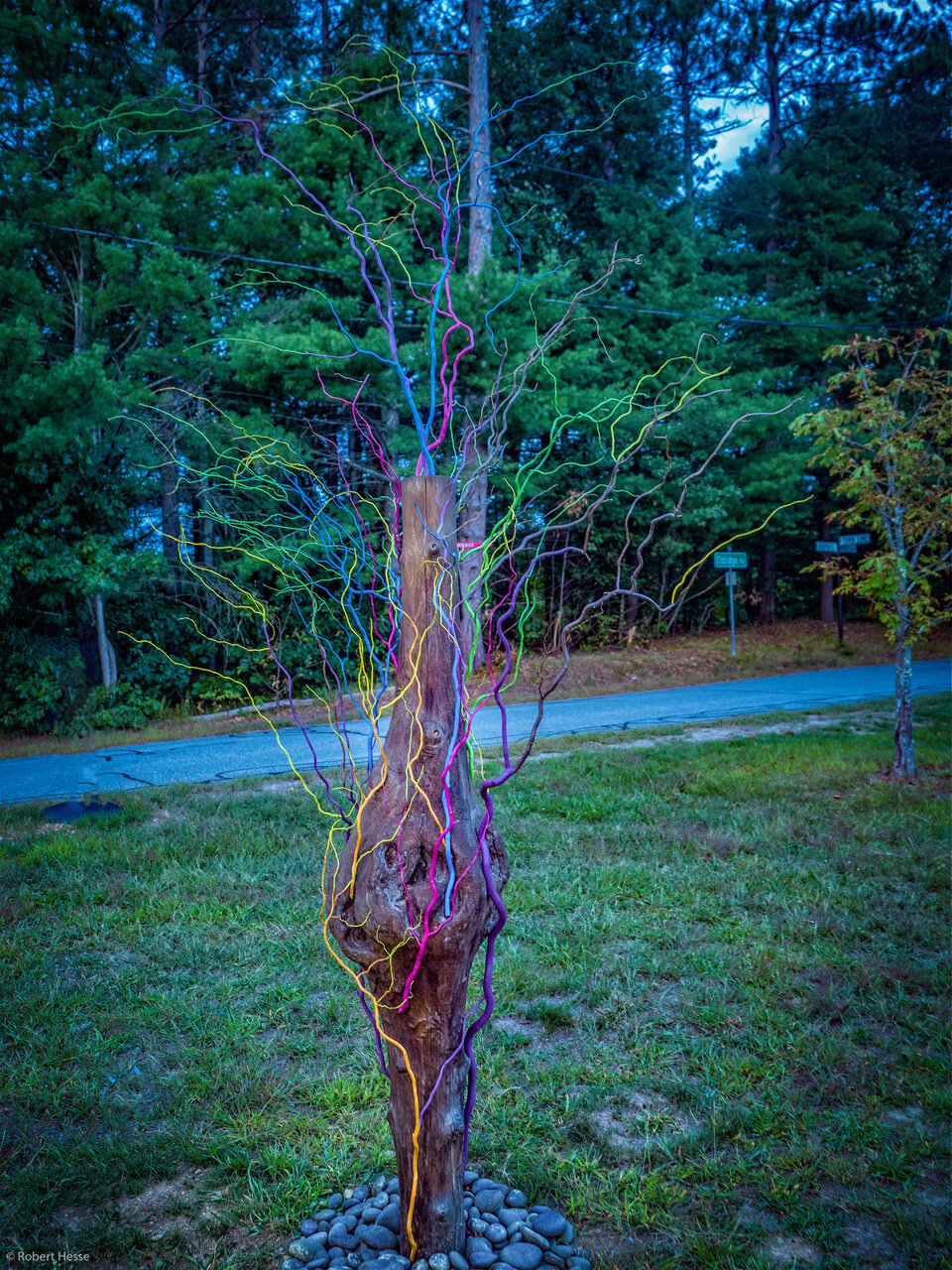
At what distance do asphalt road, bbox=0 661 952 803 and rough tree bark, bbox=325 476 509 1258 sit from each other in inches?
145

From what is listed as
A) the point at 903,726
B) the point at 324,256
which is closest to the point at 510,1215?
the point at 903,726

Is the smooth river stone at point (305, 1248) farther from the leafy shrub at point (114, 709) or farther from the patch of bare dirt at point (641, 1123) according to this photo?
the leafy shrub at point (114, 709)

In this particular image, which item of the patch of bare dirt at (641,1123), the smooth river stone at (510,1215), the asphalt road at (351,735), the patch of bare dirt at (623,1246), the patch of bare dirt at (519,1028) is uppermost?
the asphalt road at (351,735)

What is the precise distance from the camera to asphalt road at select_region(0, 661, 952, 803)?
7508 millimetres

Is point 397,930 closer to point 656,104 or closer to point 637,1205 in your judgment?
point 637,1205

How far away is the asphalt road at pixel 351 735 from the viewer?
24.6 ft

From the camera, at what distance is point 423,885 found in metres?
1.94

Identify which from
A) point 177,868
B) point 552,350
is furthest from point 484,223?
point 177,868

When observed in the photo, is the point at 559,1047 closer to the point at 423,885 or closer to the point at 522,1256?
the point at 522,1256

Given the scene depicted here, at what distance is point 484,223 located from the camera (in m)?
12.4

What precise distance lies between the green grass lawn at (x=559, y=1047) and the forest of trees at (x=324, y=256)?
2.29 meters

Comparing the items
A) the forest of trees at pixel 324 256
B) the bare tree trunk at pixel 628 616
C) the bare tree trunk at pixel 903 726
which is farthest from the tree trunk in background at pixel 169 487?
the bare tree trunk at pixel 628 616

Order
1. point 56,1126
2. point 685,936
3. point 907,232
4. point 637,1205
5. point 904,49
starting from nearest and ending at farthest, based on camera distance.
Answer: point 637,1205, point 56,1126, point 685,936, point 904,49, point 907,232

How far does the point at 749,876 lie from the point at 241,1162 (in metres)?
3.12
